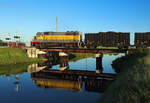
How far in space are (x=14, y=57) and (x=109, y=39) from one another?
3038cm

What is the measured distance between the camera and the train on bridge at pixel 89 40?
123 ft

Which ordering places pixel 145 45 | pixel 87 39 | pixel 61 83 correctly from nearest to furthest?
pixel 61 83
pixel 145 45
pixel 87 39

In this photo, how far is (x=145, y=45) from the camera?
3612 cm

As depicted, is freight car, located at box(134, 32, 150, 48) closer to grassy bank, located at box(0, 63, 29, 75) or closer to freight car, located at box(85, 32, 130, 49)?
freight car, located at box(85, 32, 130, 49)

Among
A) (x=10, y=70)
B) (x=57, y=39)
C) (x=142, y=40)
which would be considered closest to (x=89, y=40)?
(x=57, y=39)

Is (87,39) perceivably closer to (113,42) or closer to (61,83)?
(113,42)

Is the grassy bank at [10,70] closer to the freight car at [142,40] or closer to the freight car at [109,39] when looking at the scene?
the freight car at [109,39]

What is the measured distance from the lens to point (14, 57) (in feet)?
148

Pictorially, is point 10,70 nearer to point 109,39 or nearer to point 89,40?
point 89,40

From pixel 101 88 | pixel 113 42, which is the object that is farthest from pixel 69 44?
pixel 101 88

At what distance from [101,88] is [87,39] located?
24.7 m

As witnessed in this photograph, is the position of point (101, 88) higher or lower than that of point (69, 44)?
lower

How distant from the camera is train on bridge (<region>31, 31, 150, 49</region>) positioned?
123 ft

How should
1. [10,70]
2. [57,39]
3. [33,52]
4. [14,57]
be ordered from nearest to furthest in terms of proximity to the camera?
1. [10,70]
2. [57,39]
3. [14,57]
4. [33,52]
